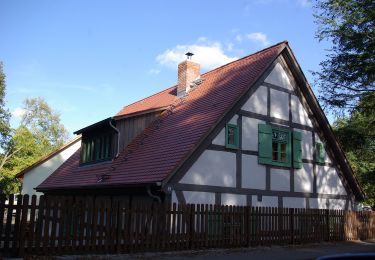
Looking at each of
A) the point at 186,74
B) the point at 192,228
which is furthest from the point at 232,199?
the point at 186,74

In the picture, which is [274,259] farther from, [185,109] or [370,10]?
[370,10]

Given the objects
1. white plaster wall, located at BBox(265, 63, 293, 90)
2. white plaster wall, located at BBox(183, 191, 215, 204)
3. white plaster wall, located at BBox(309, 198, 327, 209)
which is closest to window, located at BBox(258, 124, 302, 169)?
white plaster wall, located at BBox(309, 198, 327, 209)

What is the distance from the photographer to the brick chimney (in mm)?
20781

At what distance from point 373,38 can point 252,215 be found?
10.7 m

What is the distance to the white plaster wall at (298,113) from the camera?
19.0 m

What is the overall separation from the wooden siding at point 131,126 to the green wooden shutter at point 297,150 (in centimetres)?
606

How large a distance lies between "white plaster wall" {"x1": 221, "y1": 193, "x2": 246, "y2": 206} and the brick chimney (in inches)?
263

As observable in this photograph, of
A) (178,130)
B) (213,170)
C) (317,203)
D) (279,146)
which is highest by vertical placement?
(178,130)

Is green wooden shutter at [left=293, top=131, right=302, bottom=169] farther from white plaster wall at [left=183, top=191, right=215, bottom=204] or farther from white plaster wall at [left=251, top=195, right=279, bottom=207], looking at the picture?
white plaster wall at [left=183, top=191, right=215, bottom=204]

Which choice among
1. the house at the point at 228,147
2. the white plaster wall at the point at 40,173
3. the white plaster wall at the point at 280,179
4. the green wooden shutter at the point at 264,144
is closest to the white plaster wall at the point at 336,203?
the house at the point at 228,147

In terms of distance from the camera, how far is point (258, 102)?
17391 millimetres

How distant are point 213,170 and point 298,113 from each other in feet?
20.3

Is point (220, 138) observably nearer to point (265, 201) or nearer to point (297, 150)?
point (265, 201)

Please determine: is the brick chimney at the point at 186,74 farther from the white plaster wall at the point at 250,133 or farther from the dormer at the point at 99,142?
Answer: the white plaster wall at the point at 250,133
